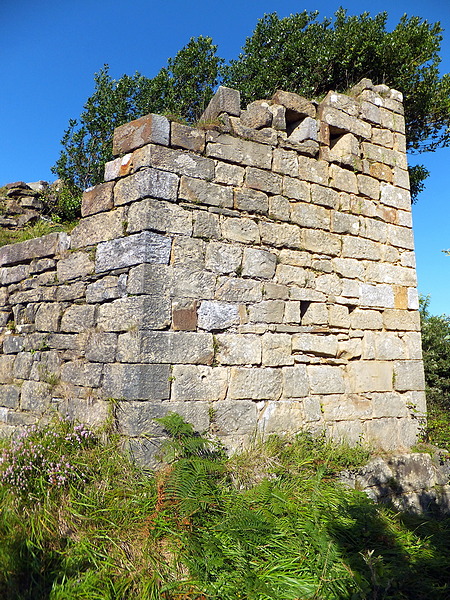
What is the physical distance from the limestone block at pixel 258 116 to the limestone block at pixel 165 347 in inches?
91.4

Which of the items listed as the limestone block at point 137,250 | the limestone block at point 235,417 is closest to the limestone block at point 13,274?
the limestone block at point 137,250

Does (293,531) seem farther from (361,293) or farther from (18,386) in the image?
(18,386)

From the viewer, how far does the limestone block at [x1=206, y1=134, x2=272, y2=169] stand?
4.68 meters

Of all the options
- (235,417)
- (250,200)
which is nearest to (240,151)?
(250,200)

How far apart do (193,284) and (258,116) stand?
2030 mm

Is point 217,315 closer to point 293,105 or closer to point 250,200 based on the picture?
point 250,200

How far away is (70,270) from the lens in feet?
16.0

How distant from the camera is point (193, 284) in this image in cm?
434

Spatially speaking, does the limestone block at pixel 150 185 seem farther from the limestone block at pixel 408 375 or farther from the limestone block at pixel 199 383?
the limestone block at pixel 408 375

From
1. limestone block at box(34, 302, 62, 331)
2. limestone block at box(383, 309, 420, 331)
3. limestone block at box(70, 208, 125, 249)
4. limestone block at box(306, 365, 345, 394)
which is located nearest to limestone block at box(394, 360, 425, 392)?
limestone block at box(383, 309, 420, 331)

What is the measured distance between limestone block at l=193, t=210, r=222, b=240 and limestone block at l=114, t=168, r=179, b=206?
281 millimetres

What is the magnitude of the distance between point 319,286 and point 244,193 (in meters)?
1.26

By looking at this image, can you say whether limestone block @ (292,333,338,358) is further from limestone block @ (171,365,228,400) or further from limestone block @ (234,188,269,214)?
limestone block @ (234,188,269,214)

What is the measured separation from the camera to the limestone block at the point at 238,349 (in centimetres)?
439
